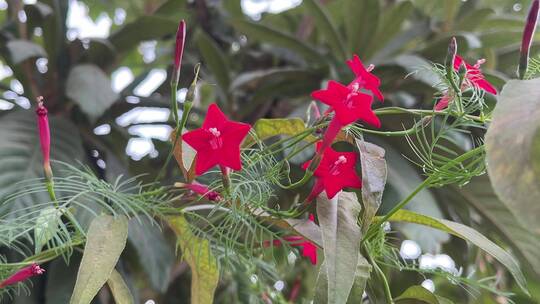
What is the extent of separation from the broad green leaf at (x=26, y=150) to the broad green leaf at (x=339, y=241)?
0.37 metres

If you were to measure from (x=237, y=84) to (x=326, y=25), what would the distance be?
0.58ft

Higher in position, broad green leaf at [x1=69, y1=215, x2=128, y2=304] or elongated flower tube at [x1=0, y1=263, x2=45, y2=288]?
broad green leaf at [x1=69, y1=215, x2=128, y2=304]

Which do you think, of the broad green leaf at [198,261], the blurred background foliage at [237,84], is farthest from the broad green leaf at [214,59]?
the broad green leaf at [198,261]

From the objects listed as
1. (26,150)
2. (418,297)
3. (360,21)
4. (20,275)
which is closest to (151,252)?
(26,150)

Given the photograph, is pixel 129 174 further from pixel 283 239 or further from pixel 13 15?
pixel 283 239

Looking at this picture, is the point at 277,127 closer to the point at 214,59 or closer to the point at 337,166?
the point at 337,166

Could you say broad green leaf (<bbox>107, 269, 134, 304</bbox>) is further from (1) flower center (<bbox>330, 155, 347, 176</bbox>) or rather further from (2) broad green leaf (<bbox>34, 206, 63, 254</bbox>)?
(1) flower center (<bbox>330, 155, 347, 176</bbox>)

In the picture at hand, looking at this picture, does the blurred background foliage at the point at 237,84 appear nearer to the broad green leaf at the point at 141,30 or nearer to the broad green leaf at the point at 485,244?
the broad green leaf at the point at 141,30

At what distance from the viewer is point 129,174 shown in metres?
1.03

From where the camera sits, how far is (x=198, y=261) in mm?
574

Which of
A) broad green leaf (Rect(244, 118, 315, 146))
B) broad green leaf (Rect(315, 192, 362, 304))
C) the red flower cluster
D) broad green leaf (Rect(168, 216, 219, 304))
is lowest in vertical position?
broad green leaf (Rect(168, 216, 219, 304))

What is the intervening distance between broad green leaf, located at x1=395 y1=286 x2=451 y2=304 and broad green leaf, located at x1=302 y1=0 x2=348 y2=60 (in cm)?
64

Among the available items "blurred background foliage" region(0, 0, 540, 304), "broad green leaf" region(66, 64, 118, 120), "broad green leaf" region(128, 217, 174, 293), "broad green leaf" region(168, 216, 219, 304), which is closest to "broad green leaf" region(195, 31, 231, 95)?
"blurred background foliage" region(0, 0, 540, 304)

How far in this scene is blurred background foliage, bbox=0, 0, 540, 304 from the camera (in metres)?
0.86
